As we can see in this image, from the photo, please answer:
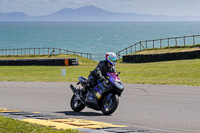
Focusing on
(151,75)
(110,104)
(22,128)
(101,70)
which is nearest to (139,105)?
(110,104)

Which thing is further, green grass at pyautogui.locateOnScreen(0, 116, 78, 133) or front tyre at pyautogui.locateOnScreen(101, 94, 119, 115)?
front tyre at pyautogui.locateOnScreen(101, 94, 119, 115)

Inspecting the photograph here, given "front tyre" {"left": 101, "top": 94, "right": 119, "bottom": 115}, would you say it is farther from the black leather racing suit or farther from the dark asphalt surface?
the black leather racing suit

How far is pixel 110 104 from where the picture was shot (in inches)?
382

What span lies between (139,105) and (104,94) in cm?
200

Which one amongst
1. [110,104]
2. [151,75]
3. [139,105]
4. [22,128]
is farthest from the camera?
[151,75]

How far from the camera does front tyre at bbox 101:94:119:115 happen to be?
9.44 meters

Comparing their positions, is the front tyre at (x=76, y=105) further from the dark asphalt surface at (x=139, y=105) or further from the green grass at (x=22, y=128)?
the green grass at (x=22, y=128)

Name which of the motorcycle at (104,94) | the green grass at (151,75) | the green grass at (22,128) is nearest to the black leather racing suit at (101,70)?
the motorcycle at (104,94)

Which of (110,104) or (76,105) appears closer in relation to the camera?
(110,104)

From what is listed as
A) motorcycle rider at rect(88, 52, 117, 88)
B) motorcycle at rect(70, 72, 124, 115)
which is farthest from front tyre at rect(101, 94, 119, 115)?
motorcycle rider at rect(88, 52, 117, 88)

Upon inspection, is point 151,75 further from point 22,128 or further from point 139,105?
point 22,128

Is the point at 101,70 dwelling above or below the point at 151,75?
above

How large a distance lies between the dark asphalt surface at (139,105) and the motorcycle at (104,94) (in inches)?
11.2

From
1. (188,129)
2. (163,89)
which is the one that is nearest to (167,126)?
(188,129)
